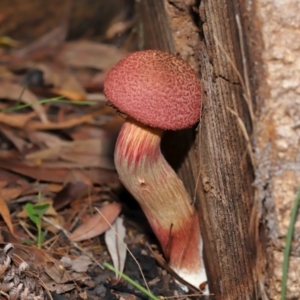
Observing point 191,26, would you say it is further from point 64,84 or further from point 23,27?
point 23,27

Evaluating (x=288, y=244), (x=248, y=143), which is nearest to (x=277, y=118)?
(x=248, y=143)

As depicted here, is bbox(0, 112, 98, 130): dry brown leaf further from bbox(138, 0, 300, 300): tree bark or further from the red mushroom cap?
the red mushroom cap

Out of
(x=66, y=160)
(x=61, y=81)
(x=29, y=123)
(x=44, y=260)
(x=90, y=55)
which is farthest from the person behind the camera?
(x=90, y=55)

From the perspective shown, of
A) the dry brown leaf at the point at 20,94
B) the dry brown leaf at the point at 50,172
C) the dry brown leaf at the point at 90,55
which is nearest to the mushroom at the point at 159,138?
the dry brown leaf at the point at 50,172

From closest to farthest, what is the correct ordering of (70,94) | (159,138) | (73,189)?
(159,138) → (73,189) → (70,94)

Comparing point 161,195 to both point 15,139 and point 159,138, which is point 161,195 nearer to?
point 159,138

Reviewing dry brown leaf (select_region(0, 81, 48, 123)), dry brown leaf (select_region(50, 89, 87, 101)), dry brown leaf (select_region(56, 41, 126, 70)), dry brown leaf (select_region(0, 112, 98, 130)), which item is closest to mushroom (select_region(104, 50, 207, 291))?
dry brown leaf (select_region(0, 112, 98, 130))

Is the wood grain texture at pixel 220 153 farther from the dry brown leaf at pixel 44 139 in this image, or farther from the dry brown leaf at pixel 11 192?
the dry brown leaf at pixel 44 139

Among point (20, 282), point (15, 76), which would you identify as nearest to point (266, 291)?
point (20, 282)
